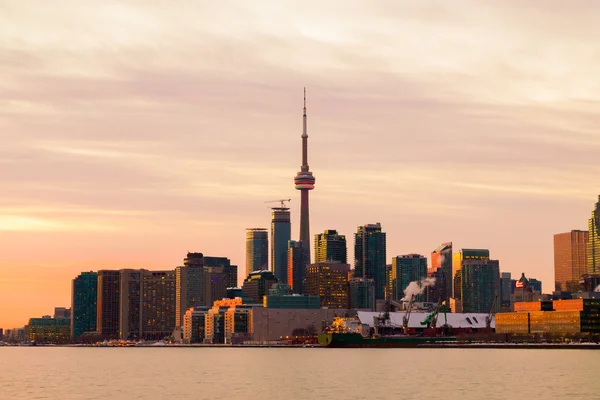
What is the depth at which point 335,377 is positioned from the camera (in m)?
199

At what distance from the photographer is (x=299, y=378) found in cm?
19675

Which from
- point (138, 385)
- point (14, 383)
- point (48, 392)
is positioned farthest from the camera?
point (14, 383)

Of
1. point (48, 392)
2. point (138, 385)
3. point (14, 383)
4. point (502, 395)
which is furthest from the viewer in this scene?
point (14, 383)

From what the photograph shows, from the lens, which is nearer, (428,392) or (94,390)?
(428,392)

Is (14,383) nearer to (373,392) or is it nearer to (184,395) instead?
(184,395)

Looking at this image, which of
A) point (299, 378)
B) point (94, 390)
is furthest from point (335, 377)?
point (94, 390)

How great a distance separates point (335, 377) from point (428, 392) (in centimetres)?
4315

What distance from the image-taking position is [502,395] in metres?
150

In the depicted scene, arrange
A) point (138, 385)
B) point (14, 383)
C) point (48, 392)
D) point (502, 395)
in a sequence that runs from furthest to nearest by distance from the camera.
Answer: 1. point (14, 383)
2. point (138, 385)
3. point (48, 392)
4. point (502, 395)

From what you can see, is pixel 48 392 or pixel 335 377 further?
pixel 335 377

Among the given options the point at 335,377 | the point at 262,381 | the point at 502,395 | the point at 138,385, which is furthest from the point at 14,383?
the point at 502,395

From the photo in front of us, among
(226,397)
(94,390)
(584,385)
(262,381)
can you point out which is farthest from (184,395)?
(584,385)

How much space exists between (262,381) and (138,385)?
22.3 m

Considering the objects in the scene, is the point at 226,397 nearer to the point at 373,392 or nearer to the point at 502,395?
the point at 373,392
